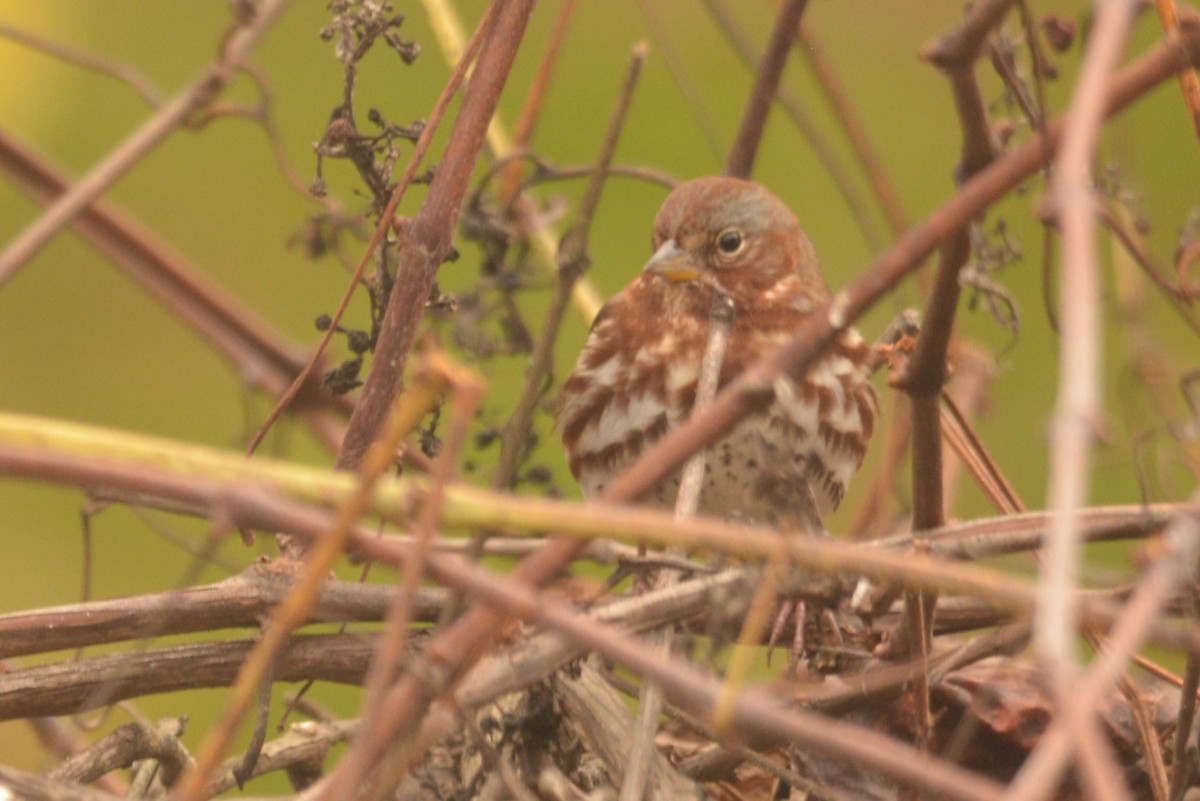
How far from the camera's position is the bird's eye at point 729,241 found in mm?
2756

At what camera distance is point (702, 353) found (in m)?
2.61

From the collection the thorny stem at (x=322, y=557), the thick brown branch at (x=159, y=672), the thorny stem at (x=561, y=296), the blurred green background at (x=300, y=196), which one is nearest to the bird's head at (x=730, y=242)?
the thorny stem at (x=561, y=296)

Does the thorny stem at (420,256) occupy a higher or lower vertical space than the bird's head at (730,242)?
lower

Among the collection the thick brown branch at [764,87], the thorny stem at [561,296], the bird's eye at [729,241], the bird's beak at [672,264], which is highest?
the thick brown branch at [764,87]

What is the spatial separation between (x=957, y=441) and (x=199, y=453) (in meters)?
1.20

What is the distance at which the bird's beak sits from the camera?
2699mm

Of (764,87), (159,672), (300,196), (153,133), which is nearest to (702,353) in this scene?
(764,87)

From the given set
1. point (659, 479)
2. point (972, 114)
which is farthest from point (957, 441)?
point (659, 479)

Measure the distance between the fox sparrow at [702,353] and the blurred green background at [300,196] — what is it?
1.23 m

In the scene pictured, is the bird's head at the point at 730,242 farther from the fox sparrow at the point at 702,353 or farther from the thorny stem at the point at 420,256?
the thorny stem at the point at 420,256

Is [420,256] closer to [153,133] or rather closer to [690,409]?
[153,133]

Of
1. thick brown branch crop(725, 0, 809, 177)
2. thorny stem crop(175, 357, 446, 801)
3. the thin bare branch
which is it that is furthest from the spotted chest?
thorny stem crop(175, 357, 446, 801)

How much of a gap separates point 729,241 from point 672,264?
0.11 m

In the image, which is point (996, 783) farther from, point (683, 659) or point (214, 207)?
point (214, 207)
